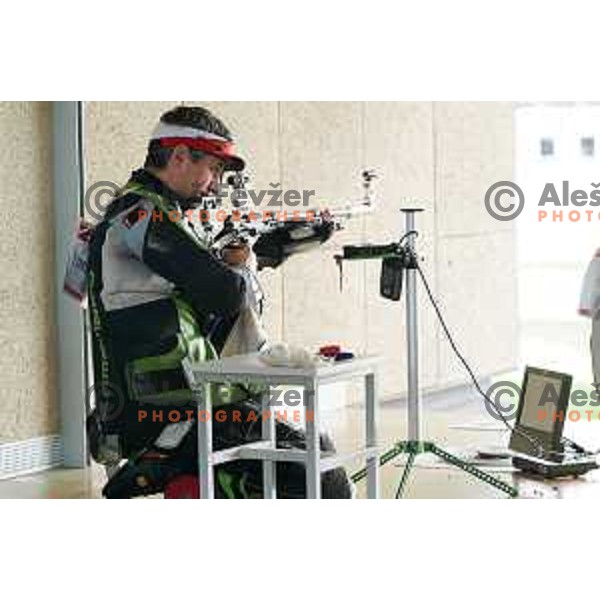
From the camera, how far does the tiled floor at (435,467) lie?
20.0 ft

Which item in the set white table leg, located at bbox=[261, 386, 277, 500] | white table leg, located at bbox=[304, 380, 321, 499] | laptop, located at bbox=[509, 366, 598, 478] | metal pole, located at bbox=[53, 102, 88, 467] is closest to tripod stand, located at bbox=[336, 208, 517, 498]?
laptop, located at bbox=[509, 366, 598, 478]

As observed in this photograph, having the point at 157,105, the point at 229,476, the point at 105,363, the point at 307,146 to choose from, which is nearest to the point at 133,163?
the point at 157,105

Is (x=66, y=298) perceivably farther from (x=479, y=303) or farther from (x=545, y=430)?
(x=545, y=430)

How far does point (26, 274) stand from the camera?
6570mm

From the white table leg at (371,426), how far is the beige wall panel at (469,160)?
1497mm

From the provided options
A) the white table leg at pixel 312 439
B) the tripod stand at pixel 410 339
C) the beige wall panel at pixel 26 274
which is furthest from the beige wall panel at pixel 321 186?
the white table leg at pixel 312 439

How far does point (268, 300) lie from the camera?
644cm

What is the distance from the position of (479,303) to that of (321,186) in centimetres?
88

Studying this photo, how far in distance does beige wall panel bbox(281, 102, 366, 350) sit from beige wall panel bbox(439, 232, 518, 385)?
19.0 inches

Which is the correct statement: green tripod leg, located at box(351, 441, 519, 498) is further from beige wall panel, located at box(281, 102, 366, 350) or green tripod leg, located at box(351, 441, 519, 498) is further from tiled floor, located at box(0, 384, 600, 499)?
beige wall panel, located at box(281, 102, 366, 350)

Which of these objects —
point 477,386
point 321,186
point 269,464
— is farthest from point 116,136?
point 269,464

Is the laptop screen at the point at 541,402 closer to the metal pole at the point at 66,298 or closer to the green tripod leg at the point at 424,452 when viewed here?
the green tripod leg at the point at 424,452

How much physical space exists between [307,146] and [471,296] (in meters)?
0.95
